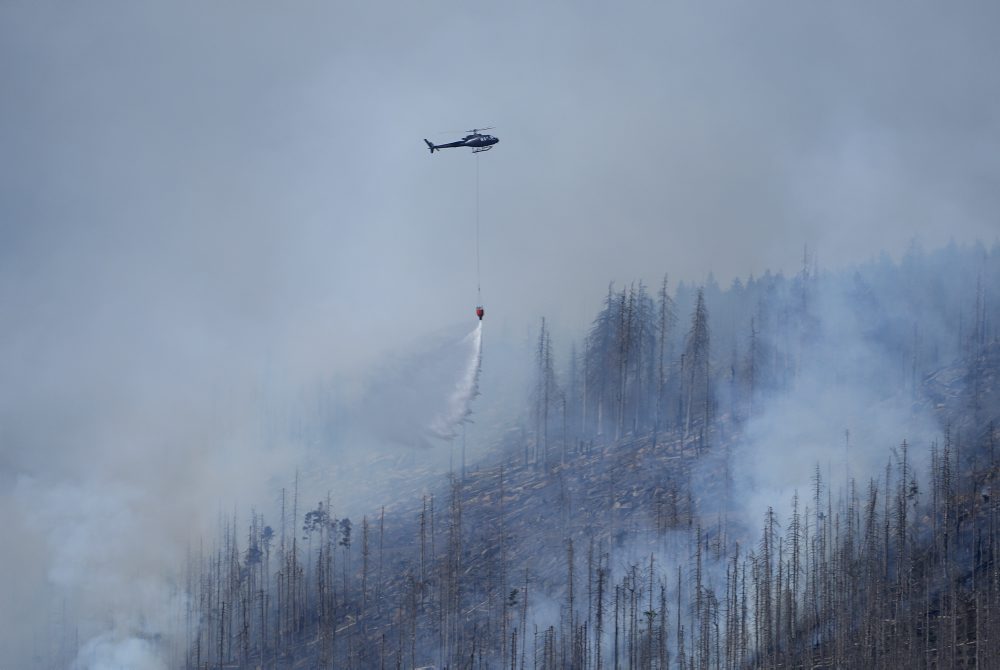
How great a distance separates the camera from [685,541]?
163500mm

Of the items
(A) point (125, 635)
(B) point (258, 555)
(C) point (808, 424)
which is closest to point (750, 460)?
(C) point (808, 424)

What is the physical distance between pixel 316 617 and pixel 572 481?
4107 cm

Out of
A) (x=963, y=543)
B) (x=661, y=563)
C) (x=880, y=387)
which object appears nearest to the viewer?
(x=963, y=543)

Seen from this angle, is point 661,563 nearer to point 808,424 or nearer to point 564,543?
point 564,543

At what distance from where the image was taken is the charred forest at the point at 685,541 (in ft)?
471

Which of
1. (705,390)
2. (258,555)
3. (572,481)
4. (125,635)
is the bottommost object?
(125,635)

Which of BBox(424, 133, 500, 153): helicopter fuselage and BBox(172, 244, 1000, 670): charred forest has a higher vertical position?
BBox(424, 133, 500, 153): helicopter fuselage

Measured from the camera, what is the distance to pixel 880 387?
18762 cm

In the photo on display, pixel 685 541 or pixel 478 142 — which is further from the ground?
pixel 478 142

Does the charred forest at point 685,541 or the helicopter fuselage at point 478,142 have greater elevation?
the helicopter fuselage at point 478,142

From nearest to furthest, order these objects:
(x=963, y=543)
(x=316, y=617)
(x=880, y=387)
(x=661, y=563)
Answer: (x=963, y=543)
(x=661, y=563)
(x=316, y=617)
(x=880, y=387)

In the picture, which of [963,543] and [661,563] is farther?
[661,563]

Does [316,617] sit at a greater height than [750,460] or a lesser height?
lesser

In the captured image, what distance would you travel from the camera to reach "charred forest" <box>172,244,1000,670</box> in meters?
144
